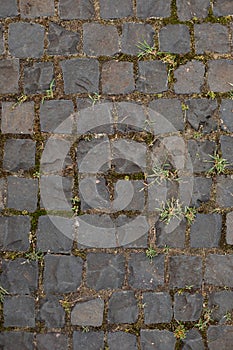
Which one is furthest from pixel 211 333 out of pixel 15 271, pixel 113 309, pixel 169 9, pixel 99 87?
pixel 169 9

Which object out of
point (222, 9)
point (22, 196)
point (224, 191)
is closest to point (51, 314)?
point (22, 196)

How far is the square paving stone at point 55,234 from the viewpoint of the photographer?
16.2 ft

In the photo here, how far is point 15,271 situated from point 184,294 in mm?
1307

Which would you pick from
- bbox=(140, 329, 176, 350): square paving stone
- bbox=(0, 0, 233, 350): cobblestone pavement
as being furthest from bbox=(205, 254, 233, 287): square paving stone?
bbox=(140, 329, 176, 350): square paving stone

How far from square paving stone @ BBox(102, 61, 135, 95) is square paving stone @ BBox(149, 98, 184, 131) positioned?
222mm

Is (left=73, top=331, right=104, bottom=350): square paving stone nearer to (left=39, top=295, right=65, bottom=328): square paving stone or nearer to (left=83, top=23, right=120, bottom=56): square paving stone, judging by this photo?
(left=39, top=295, right=65, bottom=328): square paving stone

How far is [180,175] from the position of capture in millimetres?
4965

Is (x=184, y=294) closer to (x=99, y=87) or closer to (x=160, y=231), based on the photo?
(x=160, y=231)

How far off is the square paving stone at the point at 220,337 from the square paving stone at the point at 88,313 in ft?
2.78

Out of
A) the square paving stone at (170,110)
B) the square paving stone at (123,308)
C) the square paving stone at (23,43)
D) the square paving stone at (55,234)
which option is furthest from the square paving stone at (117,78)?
the square paving stone at (123,308)

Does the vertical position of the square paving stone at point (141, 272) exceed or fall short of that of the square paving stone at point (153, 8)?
it falls short

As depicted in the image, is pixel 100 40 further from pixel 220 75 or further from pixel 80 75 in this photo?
pixel 220 75

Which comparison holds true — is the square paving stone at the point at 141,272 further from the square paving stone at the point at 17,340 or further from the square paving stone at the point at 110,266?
the square paving stone at the point at 17,340

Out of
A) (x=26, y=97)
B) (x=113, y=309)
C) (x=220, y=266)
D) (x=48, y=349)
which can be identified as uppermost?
(x=26, y=97)
